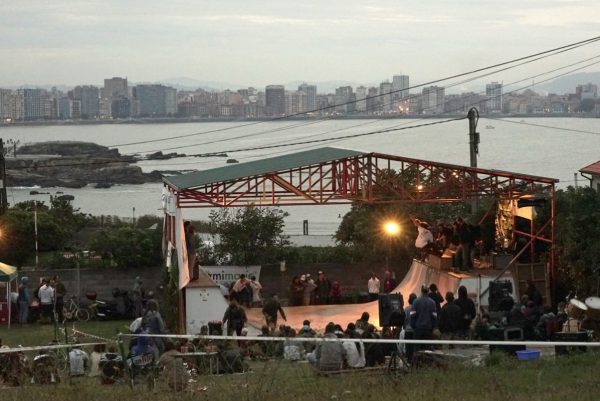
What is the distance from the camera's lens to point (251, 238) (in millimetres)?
27594

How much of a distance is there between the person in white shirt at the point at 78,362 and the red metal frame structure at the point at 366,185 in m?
7.21

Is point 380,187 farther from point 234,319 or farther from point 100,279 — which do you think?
point 100,279

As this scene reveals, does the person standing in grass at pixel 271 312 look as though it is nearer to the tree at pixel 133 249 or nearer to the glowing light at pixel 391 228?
the tree at pixel 133 249

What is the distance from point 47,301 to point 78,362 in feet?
30.2

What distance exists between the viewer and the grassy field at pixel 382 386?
31.5ft

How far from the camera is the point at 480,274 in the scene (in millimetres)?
19453

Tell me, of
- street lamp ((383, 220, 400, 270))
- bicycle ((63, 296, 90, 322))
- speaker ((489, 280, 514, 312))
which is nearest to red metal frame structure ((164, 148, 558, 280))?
speaker ((489, 280, 514, 312))

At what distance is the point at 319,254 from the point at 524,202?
775 centimetres

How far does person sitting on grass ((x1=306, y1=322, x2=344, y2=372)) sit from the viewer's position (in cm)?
1227

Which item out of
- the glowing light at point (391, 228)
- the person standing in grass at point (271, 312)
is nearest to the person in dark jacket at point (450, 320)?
the person standing in grass at point (271, 312)

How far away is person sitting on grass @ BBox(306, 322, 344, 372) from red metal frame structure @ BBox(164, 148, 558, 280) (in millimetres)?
8079

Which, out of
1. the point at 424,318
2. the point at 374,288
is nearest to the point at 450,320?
the point at 424,318

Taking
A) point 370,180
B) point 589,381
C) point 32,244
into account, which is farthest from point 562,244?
point 32,244

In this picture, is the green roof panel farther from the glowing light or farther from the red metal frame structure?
the glowing light
